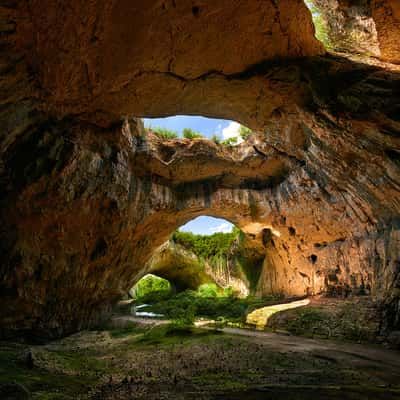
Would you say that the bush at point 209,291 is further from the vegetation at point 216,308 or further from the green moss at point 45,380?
the green moss at point 45,380

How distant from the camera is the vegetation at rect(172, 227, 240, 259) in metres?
22.6

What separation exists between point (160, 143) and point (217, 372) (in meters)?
9.35

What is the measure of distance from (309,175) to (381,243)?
12.1ft

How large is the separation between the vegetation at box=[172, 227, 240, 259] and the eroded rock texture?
946 cm

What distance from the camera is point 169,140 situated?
11.8 m

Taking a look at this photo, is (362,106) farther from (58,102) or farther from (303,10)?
(58,102)

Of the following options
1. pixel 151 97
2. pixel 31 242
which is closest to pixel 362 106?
pixel 151 97

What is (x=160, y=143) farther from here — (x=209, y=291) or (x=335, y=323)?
(x=209, y=291)

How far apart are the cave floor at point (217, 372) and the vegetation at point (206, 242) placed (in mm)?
16024

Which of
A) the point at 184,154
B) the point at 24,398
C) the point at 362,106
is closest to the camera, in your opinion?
the point at 24,398

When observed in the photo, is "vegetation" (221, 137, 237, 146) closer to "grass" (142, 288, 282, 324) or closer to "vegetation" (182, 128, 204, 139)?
"vegetation" (182, 128, 204, 139)

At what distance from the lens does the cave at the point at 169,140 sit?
4594 mm

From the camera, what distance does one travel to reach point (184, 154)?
11773mm

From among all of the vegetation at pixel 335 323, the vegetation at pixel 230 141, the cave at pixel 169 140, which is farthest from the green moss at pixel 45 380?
the vegetation at pixel 230 141
